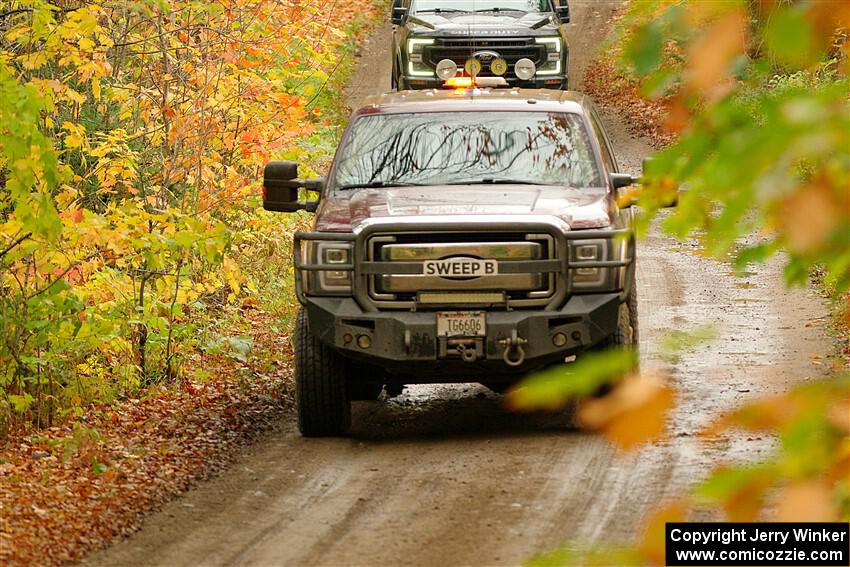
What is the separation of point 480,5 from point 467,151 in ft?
34.4

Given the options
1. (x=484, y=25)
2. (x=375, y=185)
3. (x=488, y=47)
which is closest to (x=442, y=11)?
(x=484, y=25)

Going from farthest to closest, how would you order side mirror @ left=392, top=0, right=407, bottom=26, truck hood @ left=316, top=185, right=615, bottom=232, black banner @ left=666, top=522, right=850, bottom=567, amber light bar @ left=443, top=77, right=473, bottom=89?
side mirror @ left=392, top=0, right=407, bottom=26
amber light bar @ left=443, top=77, right=473, bottom=89
truck hood @ left=316, top=185, right=615, bottom=232
black banner @ left=666, top=522, right=850, bottom=567

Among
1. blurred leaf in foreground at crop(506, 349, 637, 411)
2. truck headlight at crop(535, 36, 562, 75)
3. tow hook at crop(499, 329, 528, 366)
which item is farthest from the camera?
truck headlight at crop(535, 36, 562, 75)

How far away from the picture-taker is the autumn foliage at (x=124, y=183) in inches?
346

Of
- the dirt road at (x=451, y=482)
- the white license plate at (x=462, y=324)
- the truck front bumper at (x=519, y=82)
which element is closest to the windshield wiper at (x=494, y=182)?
the white license plate at (x=462, y=324)

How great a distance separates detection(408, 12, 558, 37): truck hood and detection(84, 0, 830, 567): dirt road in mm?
7889

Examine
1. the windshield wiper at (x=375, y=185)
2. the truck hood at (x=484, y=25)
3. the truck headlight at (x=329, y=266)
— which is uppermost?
the truck hood at (x=484, y=25)

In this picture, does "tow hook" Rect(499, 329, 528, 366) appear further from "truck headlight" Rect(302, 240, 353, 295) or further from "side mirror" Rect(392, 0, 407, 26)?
"side mirror" Rect(392, 0, 407, 26)

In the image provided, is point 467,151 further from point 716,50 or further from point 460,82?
point 716,50

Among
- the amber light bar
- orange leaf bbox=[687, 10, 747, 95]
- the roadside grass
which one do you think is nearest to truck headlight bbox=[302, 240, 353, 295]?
the roadside grass

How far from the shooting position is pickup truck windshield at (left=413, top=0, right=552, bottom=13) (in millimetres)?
19188

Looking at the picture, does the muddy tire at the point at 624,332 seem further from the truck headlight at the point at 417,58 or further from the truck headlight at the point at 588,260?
the truck headlight at the point at 417,58

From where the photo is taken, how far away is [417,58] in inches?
726

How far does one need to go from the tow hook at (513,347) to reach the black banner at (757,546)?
3542mm
